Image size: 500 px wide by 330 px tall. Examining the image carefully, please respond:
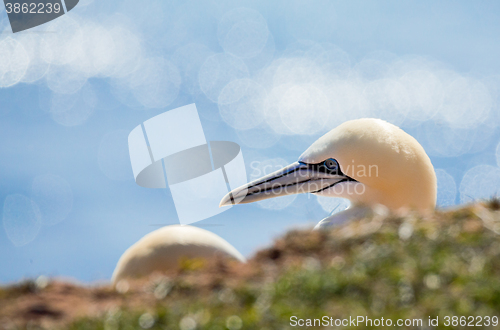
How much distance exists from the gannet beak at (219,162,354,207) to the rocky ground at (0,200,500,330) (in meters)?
3.82

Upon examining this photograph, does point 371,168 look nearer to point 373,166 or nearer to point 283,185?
point 373,166

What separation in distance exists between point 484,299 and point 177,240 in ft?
13.1

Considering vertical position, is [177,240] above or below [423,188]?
above

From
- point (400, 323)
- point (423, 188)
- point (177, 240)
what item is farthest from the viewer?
point (423, 188)

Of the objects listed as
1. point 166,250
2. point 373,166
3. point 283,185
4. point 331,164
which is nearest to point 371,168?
point 373,166

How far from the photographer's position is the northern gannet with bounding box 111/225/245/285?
652 cm

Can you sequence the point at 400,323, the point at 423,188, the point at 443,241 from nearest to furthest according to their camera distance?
the point at 400,323 < the point at 443,241 < the point at 423,188

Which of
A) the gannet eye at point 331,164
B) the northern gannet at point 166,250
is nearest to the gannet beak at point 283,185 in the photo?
the gannet eye at point 331,164

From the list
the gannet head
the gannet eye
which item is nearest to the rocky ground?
the gannet head

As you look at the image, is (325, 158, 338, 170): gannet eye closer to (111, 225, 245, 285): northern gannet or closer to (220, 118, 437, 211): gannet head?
(220, 118, 437, 211): gannet head

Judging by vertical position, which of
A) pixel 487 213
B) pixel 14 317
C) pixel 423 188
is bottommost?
pixel 423 188

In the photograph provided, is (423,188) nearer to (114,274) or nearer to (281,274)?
(281,274)

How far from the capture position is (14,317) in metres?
4.69

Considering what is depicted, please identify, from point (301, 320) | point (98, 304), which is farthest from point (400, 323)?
point (98, 304)
